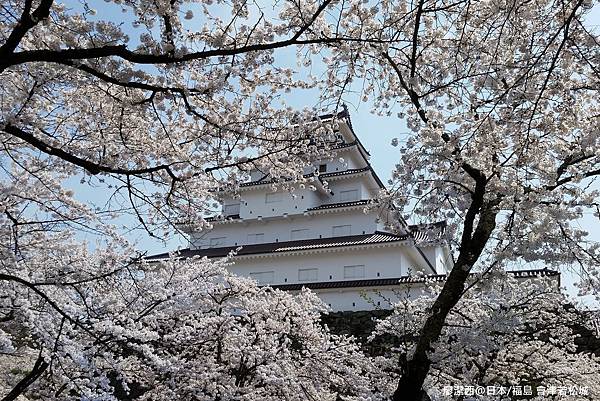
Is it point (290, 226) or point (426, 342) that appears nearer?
point (426, 342)

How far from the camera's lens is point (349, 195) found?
952 inches

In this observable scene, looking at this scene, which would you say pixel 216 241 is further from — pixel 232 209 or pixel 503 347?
pixel 503 347

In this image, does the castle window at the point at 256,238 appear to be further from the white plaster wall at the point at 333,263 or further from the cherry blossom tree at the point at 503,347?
the cherry blossom tree at the point at 503,347

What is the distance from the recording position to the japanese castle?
19.8 m

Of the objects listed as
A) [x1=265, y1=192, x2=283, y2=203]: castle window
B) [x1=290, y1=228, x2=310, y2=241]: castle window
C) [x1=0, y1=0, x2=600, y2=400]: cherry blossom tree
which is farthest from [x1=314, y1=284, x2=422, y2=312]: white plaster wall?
[x1=0, y1=0, x2=600, y2=400]: cherry blossom tree

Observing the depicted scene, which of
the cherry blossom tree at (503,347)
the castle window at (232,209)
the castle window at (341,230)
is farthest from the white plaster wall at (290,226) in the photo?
the cherry blossom tree at (503,347)

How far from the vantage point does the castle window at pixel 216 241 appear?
2530 centimetres

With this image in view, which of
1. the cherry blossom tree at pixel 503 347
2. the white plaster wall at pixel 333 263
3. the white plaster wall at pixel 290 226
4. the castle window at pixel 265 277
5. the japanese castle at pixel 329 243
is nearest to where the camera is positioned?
the cherry blossom tree at pixel 503 347

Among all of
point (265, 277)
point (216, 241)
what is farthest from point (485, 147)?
point (216, 241)

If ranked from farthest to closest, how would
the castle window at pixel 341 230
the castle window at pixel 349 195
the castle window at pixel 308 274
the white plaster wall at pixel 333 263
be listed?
the castle window at pixel 349 195, the castle window at pixel 341 230, the castle window at pixel 308 274, the white plaster wall at pixel 333 263

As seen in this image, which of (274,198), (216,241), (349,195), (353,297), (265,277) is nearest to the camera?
(353,297)

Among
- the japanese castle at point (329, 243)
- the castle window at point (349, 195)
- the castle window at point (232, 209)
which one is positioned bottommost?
the japanese castle at point (329, 243)

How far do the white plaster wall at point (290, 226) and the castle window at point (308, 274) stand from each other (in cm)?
230

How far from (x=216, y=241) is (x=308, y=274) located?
6.35m
